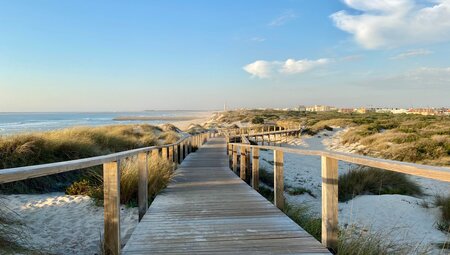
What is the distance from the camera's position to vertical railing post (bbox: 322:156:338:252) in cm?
350

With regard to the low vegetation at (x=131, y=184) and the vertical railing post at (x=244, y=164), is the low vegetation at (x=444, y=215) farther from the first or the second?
the low vegetation at (x=131, y=184)

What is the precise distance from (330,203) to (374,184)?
26.7 feet

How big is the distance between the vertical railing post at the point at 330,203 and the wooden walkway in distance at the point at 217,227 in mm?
124

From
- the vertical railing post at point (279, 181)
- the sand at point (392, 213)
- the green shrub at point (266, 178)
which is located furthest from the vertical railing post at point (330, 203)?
the green shrub at point (266, 178)

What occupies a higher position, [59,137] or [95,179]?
[59,137]

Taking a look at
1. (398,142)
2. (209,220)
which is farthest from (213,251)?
(398,142)

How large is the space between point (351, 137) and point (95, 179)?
67.4ft

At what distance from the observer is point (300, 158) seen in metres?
18.7

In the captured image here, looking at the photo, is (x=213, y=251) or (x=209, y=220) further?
(x=209, y=220)

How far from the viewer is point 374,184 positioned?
10.9 metres

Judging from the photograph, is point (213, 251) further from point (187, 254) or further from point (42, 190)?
point (42, 190)

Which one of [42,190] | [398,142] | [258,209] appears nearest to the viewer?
[258,209]

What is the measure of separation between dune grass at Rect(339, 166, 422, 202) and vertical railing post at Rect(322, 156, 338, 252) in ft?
22.9

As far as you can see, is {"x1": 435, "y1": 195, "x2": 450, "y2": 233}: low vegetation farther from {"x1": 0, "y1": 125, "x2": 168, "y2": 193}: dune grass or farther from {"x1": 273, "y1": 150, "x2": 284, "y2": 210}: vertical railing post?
{"x1": 0, "y1": 125, "x2": 168, "y2": 193}: dune grass
